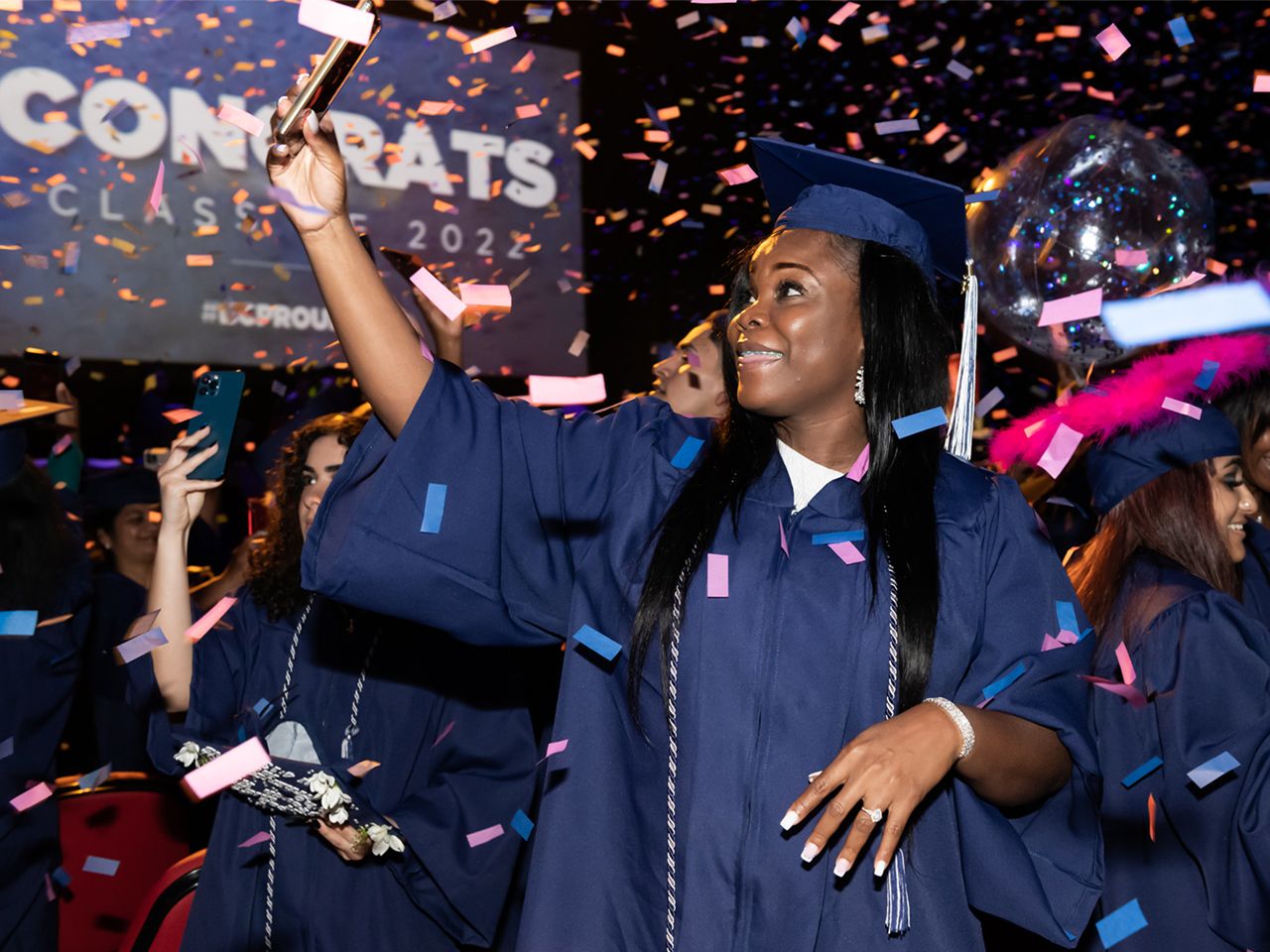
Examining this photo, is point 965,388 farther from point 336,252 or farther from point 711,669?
point 336,252

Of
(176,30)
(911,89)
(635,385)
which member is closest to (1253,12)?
(911,89)

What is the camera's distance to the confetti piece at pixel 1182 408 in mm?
2811

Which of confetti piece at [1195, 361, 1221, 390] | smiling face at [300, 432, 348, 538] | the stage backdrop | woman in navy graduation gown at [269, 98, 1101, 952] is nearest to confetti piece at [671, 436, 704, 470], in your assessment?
woman in navy graduation gown at [269, 98, 1101, 952]

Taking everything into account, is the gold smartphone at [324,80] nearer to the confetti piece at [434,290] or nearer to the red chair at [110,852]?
the confetti piece at [434,290]

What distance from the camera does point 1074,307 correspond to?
338 centimetres

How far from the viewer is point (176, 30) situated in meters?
4.64

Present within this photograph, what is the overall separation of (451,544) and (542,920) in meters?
0.48

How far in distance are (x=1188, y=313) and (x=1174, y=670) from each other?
3.99 feet

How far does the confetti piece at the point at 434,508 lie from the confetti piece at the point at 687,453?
351mm

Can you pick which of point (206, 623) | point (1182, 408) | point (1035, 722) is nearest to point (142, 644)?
point (206, 623)

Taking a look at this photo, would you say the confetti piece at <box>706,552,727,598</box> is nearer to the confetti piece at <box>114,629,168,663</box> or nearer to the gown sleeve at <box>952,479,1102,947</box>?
the gown sleeve at <box>952,479,1102,947</box>

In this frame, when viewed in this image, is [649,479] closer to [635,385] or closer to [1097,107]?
[635,385]

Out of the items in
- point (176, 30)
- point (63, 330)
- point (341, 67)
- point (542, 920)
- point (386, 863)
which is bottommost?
point (386, 863)

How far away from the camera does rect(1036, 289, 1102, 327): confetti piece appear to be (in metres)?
3.36
